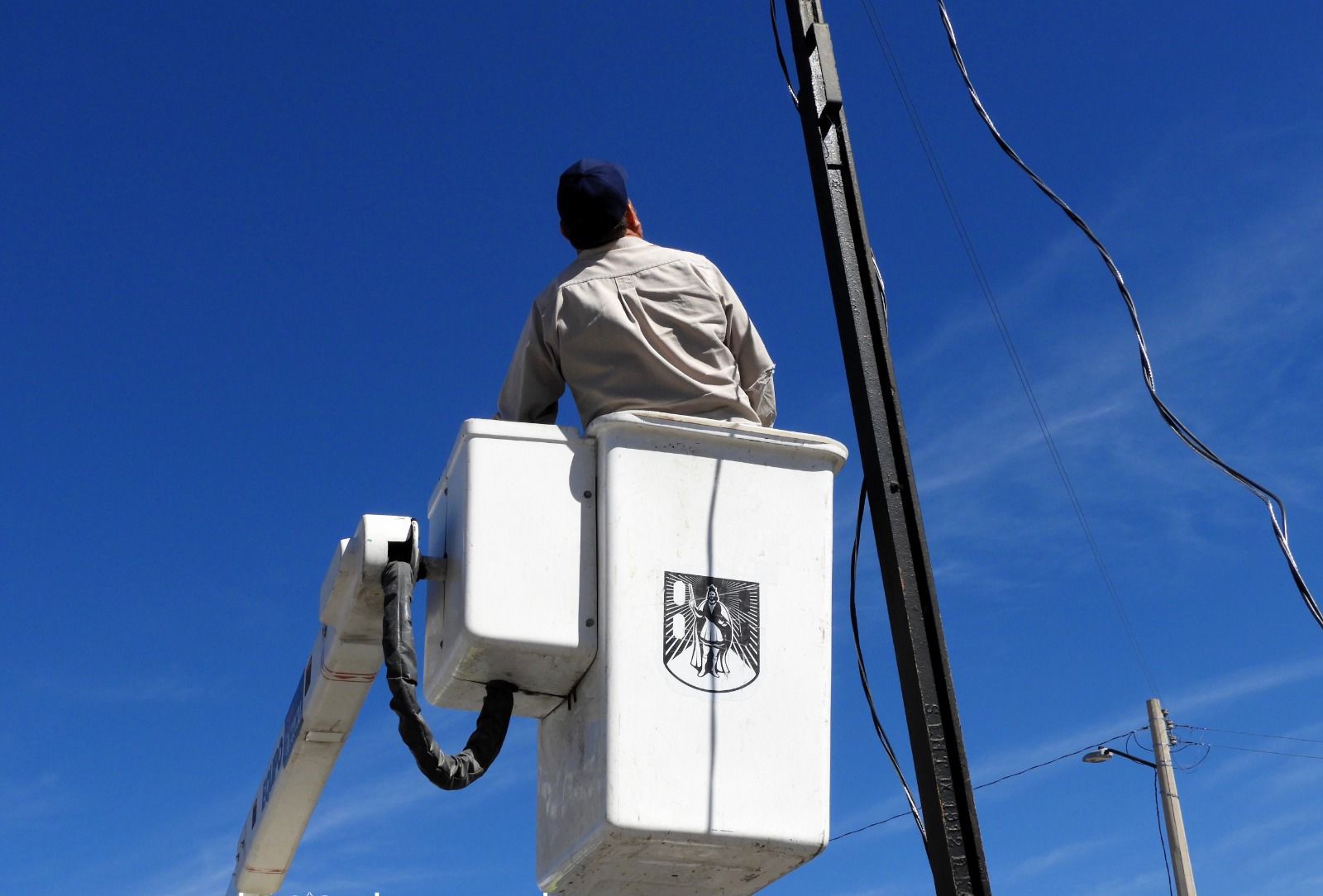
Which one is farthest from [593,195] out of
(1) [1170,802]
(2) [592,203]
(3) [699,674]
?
(1) [1170,802]

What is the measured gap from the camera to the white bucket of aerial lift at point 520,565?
10.3ft

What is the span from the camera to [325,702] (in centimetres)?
586

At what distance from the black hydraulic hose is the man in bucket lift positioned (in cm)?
61

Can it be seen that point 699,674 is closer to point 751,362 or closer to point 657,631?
point 657,631

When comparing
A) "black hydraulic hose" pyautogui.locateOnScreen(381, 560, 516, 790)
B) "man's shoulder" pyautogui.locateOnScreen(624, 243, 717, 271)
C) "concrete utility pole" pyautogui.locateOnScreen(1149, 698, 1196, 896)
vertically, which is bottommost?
"black hydraulic hose" pyautogui.locateOnScreen(381, 560, 516, 790)

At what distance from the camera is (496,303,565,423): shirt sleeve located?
3.68 metres

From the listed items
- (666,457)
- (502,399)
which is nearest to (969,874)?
(666,457)

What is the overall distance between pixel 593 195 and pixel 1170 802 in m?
16.6

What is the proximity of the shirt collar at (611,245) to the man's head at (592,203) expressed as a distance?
11 mm

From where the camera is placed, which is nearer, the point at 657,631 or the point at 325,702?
the point at 657,631

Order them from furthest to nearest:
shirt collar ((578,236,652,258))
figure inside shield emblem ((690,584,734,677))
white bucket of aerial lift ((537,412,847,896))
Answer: shirt collar ((578,236,652,258)) < figure inside shield emblem ((690,584,734,677)) < white bucket of aerial lift ((537,412,847,896))

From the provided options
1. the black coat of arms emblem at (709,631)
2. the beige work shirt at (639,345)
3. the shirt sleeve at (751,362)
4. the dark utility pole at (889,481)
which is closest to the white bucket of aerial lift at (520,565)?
the black coat of arms emblem at (709,631)

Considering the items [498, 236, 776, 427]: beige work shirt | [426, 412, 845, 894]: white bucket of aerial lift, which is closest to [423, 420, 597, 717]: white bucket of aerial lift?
[426, 412, 845, 894]: white bucket of aerial lift

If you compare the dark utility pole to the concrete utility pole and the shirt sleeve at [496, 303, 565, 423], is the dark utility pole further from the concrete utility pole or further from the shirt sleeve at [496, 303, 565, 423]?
the concrete utility pole
